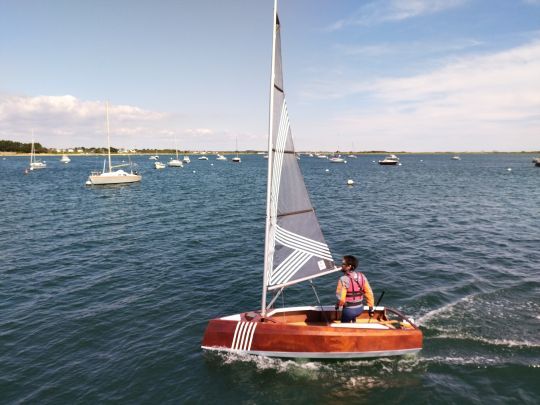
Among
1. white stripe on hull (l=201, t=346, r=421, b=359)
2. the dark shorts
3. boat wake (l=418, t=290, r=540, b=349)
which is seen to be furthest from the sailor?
boat wake (l=418, t=290, r=540, b=349)

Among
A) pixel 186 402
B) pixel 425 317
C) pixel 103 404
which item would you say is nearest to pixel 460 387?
pixel 425 317

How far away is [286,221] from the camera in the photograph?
12.0 metres

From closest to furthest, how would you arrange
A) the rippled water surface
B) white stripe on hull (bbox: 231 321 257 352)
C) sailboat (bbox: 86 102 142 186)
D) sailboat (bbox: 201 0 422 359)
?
the rippled water surface → sailboat (bbox: 201 0 422 359) → white stripe on hull (bbox: 231 321 257 352) → sailboat (bbox: 86 102 142 186)

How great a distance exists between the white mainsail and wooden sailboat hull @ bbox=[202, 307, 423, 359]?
98 cm

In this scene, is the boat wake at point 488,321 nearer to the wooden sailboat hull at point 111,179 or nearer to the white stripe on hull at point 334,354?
the white stripe on hull at point 334,354

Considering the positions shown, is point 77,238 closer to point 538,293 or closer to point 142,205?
point 142,205

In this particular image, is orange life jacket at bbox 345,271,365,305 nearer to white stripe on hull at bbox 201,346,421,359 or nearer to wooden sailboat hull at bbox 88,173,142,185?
white stripe on hull at bbox 201,346,421,359

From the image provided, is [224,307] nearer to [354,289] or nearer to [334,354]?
[334,354]

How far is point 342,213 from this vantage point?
38656 mm

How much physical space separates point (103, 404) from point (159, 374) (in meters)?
1.76

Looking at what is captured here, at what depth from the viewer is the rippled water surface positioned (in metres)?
10.4

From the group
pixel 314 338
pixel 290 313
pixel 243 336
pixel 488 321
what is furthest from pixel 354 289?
pixel 488 321

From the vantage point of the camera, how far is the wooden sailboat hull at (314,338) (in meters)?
11.0

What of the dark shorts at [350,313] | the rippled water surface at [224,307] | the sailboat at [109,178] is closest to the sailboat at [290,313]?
the dark shorts at [350,313]
